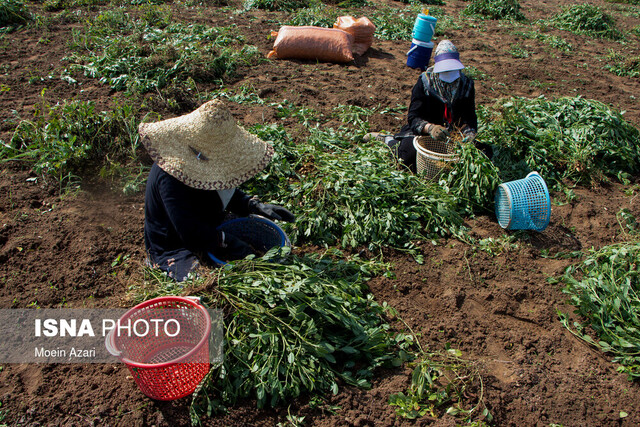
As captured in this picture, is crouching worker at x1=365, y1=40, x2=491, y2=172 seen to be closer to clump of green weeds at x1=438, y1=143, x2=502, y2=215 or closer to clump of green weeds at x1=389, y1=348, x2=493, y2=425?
clump of green weeds at x1=438, y1=143, x2=502, y2=215

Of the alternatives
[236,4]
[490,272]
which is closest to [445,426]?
[490,272]

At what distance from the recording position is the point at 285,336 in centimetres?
248

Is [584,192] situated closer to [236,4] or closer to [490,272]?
[490,272]

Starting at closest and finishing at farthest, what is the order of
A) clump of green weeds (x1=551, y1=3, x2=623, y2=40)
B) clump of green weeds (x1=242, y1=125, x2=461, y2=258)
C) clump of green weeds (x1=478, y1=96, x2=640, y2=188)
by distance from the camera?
clump of green weeds (x1=242, y1=125, x2=461, y2=258) → clump of green weeds (x1=478, y1=96, x2=640, y2=188) → clump of green weeds (x1=551, y1=3, x2=623, y2=40)

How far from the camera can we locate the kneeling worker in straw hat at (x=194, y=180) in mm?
2590

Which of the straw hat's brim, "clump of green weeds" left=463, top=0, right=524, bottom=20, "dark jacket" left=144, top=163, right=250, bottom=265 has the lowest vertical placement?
"dark jacket" left=144, top=163, right=250, bottom=265

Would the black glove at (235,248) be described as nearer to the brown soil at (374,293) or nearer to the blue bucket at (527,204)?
the brown soil at (374,293)

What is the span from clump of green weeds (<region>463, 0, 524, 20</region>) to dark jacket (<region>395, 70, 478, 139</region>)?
770 centimetres

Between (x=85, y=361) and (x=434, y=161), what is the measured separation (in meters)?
3.10

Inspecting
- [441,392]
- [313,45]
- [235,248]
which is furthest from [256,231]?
[313,45]

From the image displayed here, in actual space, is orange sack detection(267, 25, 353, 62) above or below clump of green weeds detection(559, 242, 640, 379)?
above

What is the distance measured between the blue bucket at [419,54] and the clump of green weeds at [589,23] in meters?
5.04

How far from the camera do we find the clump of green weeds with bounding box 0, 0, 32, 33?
24.8 feet

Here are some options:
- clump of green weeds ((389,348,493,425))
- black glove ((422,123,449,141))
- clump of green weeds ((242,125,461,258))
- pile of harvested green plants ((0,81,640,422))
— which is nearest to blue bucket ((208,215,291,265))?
pile of harvested green plants ((0,81,640,422))
